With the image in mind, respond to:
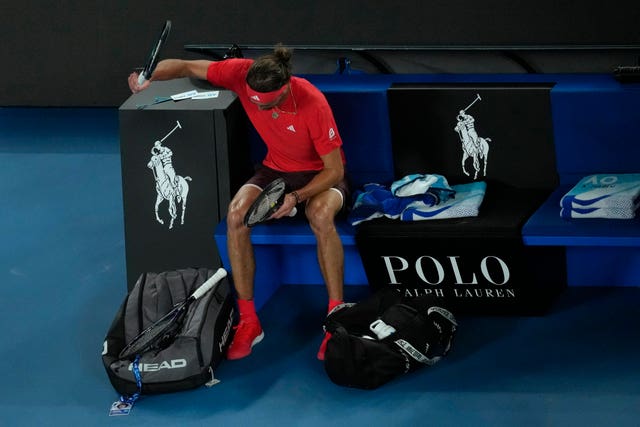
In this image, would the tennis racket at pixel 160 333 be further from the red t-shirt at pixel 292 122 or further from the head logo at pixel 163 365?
the red t-shirt at pixel 292 122

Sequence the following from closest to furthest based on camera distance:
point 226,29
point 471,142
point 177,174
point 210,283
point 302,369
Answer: point 302,369 → point 210,283 → point 177,174 → point 471,142 → point 226,29

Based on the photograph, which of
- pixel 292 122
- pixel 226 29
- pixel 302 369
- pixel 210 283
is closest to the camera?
pixel 302 369

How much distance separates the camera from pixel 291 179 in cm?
568

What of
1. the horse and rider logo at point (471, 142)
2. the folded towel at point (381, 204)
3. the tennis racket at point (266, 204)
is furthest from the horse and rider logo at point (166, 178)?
the horse and rider logo at point (471, 142)

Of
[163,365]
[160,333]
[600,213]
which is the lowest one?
[163,365]

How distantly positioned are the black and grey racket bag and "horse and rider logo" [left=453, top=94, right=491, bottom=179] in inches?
56.8

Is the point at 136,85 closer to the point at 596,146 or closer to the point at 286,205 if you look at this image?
the point at 286,205

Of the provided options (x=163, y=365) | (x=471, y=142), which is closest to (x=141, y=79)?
(x=163, y=365)

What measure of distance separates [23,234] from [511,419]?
3.49 metres

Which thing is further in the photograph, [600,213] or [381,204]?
[381,204]

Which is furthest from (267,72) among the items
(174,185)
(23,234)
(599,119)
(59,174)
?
(59,174)

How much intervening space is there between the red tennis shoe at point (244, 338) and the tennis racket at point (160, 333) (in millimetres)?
302

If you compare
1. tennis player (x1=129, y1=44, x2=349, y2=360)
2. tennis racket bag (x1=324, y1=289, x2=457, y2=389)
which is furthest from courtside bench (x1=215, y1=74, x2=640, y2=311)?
tennis racket bag (x1=324, y1=289, x2=457, y2=389)

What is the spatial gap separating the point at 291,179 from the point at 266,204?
0.45m
